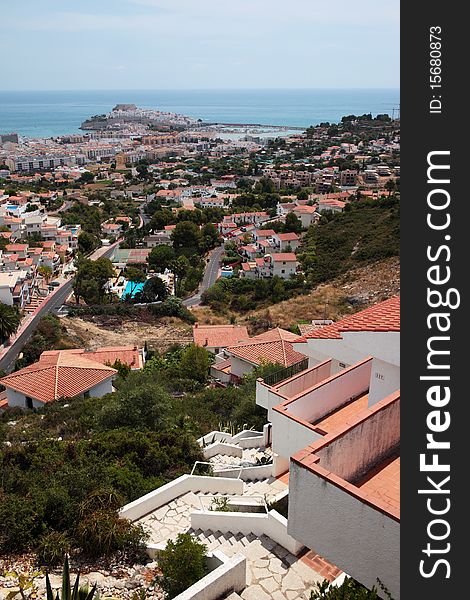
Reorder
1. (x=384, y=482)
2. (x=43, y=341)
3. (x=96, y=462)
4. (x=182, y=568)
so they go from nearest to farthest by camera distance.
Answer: (x=384, y=482), (x=182, y=568), (x=96, y=462), (x=43, y=341)

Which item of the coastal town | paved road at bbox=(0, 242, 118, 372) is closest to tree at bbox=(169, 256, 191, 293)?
the coastal town

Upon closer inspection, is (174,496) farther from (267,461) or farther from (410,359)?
(410,359)

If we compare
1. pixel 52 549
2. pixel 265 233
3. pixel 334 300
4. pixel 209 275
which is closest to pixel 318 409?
pixel 52 549

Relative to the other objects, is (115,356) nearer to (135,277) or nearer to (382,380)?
(135,277)

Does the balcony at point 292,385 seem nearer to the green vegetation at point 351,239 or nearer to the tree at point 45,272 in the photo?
the green vegetation at point 351,239

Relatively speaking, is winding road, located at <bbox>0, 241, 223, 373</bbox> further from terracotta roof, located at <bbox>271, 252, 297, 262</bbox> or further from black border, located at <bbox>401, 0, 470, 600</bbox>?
black border, located at <bbox>401, 0, 470, 600</bbox>

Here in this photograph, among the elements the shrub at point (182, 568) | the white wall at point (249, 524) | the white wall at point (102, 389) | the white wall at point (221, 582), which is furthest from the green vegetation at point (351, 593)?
the white wall at point (102, 389)

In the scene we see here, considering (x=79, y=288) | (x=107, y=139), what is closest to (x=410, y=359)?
(x=79, y=288)
